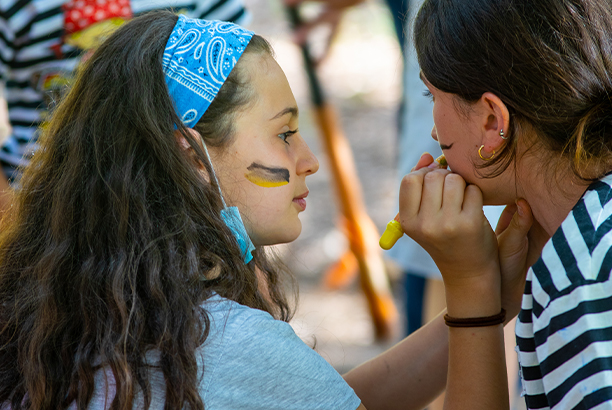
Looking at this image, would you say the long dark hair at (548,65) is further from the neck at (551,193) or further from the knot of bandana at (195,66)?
the knot of bandana at (195,66)

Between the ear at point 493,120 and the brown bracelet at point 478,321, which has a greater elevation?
the ear at point 493,120

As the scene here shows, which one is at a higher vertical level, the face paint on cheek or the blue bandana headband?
the blue bandana headband

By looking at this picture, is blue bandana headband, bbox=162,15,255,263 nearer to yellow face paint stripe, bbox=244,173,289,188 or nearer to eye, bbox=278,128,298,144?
yellow face paint stripe, bbox=244,173,289,188

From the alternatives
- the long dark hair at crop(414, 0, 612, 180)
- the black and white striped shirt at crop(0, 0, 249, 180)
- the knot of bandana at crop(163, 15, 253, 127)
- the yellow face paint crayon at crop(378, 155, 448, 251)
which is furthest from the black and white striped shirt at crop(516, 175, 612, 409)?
the black and white striped shirt at crop(0, 0, 249, 180)

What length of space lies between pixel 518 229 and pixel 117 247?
831 millimetres

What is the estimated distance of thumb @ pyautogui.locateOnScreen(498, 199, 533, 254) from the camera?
4.28 ft

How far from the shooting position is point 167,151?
1182mm

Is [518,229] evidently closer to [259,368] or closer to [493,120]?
[493,120]

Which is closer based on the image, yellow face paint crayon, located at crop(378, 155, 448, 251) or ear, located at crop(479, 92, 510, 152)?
ear, located at crop(479, 92, 510, 152)

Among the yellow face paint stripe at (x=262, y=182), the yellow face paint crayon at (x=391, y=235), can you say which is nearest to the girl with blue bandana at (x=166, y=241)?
the yellow face paint stripe at (x=262, y=182)

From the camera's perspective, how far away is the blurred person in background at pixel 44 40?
6.61ft

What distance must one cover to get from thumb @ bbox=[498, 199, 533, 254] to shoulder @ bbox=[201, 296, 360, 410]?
1.69 feet

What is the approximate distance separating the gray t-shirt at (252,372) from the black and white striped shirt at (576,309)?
373 millimetres

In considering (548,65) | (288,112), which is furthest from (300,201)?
(548,65)
